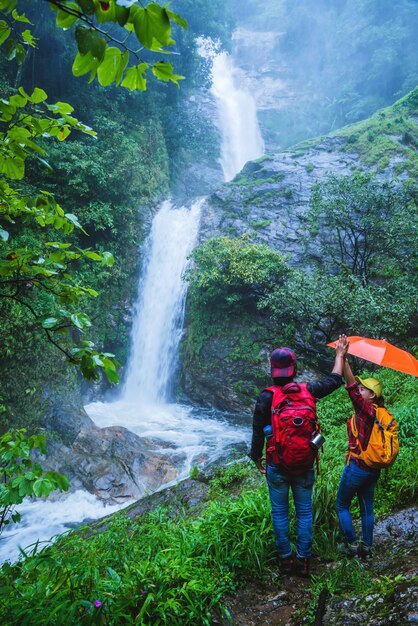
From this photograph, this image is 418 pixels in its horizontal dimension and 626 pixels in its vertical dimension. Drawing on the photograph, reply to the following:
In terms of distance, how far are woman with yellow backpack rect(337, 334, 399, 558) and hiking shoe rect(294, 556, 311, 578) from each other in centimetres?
41

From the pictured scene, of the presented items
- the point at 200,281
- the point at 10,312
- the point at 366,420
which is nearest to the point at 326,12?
the point at 200,281

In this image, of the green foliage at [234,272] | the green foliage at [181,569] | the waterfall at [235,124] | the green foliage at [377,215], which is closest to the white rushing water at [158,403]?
the green foliage at [234,272]

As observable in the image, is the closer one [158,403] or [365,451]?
[365,451]

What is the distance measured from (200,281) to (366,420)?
29.0ft

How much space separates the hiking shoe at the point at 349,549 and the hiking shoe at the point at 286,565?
48 centimetres

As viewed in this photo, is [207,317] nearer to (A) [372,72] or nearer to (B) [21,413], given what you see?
(B) [21,413]

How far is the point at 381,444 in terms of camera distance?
8.84 feet

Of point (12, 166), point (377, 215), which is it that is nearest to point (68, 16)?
point (12, 166)

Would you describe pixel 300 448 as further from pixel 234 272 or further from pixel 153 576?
pixel 234 272

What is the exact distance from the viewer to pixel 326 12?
29.8 m

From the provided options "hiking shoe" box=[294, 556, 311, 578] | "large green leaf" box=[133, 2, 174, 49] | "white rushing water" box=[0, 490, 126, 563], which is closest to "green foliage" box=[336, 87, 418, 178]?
"hiking shoe" box=[294, 556, 311, 578]

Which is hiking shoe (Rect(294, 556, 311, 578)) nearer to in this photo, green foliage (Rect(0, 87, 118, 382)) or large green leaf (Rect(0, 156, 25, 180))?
green foliage (Rect(0, 87, 118, 382))

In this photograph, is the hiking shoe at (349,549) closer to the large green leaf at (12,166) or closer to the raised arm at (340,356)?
the raised arm at (340,356)

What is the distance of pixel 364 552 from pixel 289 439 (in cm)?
128
